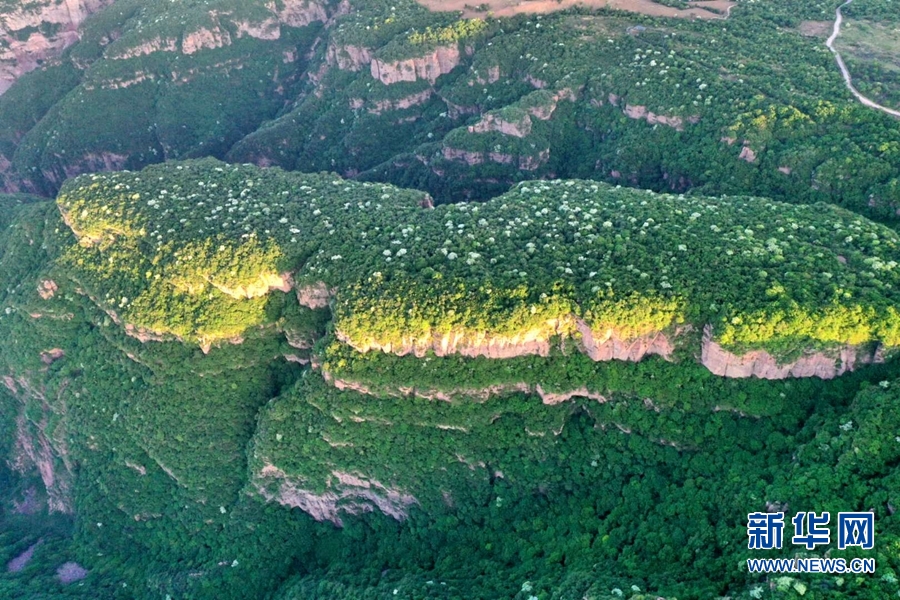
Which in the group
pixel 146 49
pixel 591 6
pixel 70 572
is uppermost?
pixel 591 6

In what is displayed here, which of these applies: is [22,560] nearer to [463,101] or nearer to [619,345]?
[619,345]

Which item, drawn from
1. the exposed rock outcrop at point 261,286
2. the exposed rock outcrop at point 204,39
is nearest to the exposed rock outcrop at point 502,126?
the exposed rock outcrop at point 261,286

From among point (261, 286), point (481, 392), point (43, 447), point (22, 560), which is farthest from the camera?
point (43, 447)

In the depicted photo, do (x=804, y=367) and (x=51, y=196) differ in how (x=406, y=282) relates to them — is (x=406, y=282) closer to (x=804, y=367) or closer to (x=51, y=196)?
(x=804, y=367)

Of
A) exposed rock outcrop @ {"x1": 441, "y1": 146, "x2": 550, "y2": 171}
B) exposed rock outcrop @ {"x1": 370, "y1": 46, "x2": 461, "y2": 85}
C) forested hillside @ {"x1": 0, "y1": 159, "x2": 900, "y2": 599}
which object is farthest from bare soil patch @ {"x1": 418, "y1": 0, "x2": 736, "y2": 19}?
forested hillside @ {"x1": 0, "y1": 159, "x2": 900, "y2": 599}

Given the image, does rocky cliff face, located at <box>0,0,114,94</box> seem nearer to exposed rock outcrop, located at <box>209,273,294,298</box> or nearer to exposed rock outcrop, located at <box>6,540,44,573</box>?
exposed rock outcrop, located at <box>209,273,294,298</box>

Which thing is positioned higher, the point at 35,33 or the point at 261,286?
the point at 35,33

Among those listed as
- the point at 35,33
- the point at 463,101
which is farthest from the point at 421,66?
the point at 35,33
